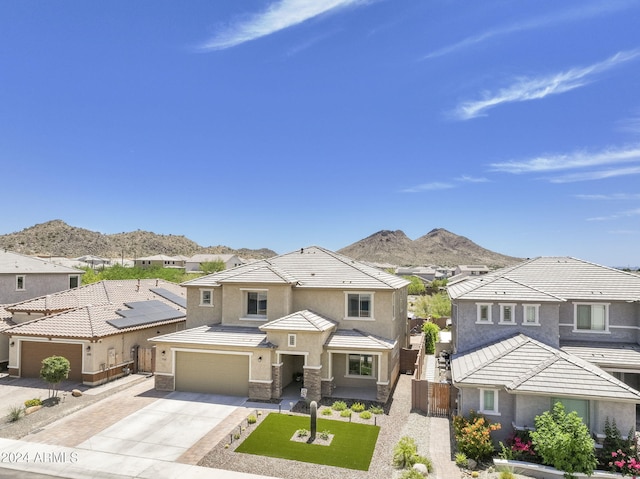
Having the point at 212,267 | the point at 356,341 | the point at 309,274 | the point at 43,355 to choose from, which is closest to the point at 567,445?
the point at 356,341

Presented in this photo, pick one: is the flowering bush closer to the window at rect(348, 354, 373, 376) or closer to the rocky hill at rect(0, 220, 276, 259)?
the window at rect(348, 354, 373, 376)

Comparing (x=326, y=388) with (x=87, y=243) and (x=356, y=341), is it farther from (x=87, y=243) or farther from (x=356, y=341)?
(x=87, y=243)

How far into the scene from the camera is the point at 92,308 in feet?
84.8

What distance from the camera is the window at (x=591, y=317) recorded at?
2088 centimetres

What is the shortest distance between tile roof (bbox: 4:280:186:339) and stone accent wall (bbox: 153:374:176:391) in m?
4.29

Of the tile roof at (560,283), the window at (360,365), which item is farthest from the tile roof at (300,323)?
the tile roof at (560,283)

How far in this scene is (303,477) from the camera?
12.9 m

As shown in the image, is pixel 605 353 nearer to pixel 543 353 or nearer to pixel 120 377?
pixel 543 353

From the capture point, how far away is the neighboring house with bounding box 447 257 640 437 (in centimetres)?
1441

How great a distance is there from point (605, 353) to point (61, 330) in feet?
99.2

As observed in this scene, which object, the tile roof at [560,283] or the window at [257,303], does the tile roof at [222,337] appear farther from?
the tile roof at [560,283]

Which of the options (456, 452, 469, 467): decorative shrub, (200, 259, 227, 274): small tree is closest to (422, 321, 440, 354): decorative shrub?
(456, 452, 469, 467): decorative shrub

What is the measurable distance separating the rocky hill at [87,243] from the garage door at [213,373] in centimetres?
9758

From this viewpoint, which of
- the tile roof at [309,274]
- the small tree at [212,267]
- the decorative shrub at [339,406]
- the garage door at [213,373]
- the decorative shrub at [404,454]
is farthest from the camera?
the small tree at [212,267]
